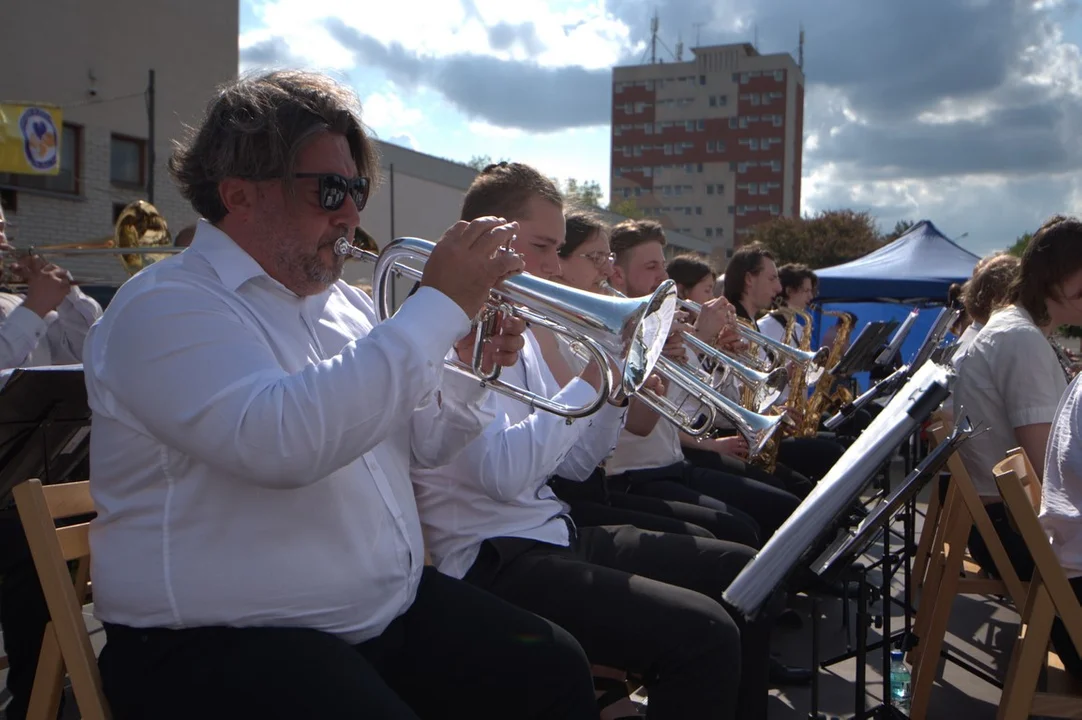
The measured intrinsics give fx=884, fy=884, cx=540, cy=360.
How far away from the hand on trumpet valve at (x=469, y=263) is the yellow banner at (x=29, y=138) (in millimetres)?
9326

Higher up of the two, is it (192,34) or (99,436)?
(192,34)

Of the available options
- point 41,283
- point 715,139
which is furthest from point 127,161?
point 715,139

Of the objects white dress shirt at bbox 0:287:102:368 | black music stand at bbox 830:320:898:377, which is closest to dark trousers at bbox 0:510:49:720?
white dress shirt at bbox 0:287:102:368

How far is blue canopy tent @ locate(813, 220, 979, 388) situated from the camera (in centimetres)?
1059

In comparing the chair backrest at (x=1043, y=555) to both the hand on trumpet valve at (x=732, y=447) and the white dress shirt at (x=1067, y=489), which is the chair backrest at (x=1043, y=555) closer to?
the white dress shirt at (x=1067, y=489)

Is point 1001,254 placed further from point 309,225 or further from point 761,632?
point 309,225

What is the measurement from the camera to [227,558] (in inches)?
59.2

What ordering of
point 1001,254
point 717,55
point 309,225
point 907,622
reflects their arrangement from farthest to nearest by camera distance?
point 717,55
point 1001,254
point 907,622
point 309,225

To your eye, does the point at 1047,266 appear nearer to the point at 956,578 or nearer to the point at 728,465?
the point at 956,578

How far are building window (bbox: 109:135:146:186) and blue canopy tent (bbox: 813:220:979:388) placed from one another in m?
9.39

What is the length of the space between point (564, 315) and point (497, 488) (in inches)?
21.0

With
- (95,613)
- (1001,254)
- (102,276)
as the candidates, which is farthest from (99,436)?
(102,276)

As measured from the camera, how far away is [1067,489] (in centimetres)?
255

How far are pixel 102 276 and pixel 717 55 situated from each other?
71.7 m
